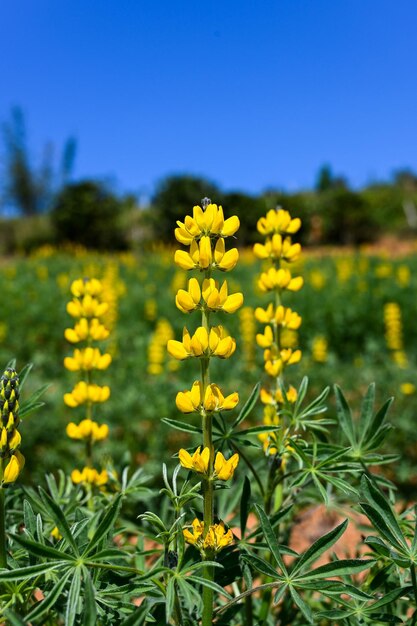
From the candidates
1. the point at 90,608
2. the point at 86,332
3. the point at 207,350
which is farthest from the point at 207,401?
the point at 86,332

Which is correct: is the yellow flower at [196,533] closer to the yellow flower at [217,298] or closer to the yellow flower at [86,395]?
the yellow flower at [217,298]

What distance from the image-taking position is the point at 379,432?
1.07 meters

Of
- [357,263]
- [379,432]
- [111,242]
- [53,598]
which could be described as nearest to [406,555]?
[379,432]

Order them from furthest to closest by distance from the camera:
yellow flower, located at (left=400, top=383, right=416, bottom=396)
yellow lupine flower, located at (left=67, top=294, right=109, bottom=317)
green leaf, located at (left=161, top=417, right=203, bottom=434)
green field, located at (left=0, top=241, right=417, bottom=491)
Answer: yellow flower, located at (left=400, top=383, right=416, bottom=396), green field, located at (left=0, top=241, right=417, bottom=491), yellow lupine flower, located at (left=67, top=294, right=109, bottom=317), green leaf, located at (left=161, top=417, right=203, bottom=434)

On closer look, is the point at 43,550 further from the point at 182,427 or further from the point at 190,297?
the point at 190,297

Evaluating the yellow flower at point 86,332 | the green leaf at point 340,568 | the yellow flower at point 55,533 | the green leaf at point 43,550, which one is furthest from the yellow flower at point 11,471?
the yellow flower at point 86,332

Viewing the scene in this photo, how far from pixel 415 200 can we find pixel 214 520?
25.8 m

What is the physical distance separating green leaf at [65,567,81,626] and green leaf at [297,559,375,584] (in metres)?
0.32

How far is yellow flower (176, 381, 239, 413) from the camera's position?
0.83 metres

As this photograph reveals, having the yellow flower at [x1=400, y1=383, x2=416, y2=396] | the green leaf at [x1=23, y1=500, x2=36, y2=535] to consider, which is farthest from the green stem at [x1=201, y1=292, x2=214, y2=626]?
the yellow flower at [x1=400, y1=383, x2=416, y2=396]

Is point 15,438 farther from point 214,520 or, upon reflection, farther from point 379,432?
point 379,432

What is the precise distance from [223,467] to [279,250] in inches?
20.5

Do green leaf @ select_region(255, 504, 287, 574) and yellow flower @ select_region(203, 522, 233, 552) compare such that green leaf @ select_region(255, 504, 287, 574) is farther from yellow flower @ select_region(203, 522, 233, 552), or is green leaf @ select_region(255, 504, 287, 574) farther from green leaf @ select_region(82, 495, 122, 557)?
green leaf @ select_region(82, 495, 122, 557)

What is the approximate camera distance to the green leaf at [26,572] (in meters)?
0.74
